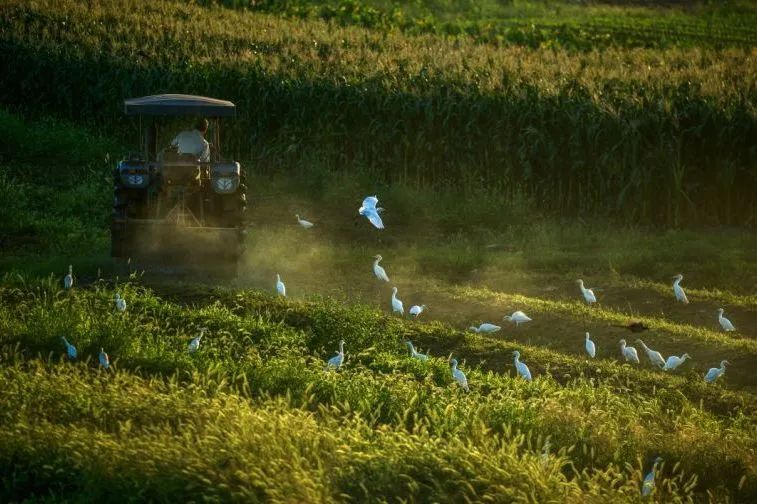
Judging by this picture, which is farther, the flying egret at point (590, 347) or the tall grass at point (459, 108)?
the tall grass at point (459, 108)

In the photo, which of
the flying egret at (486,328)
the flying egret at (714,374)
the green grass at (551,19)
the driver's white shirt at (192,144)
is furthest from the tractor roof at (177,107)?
the green grass at (551,19)

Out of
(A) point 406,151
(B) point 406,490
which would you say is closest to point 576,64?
(A) point 406,151

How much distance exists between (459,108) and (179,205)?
7.59 meters

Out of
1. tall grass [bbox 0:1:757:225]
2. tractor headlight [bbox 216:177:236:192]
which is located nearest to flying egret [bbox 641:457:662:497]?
tractor headlight [bbox 216:177:236:192]

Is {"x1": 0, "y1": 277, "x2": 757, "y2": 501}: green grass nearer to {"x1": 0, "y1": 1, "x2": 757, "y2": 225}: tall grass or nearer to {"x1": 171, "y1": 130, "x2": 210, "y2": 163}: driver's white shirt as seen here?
{"x1": 171, "y1": 130, "x2": 210, "y2": 163}: driver's white shirt

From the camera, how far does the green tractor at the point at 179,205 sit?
16234 mm

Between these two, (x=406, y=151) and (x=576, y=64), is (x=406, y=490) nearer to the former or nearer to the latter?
(x=406, y=151)

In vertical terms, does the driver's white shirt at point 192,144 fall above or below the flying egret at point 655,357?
above

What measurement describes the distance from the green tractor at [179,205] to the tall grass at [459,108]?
601 cm

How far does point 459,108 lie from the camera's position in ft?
75.0

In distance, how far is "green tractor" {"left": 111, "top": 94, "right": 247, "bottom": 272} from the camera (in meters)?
16.2

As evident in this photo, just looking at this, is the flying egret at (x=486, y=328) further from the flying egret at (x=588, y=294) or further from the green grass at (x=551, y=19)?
the green grass at (x=551, y=19)

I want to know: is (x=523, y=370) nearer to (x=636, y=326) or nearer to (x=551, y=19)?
(x=636, y=326)

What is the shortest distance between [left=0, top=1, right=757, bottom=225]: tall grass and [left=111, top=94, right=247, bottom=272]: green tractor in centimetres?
601
